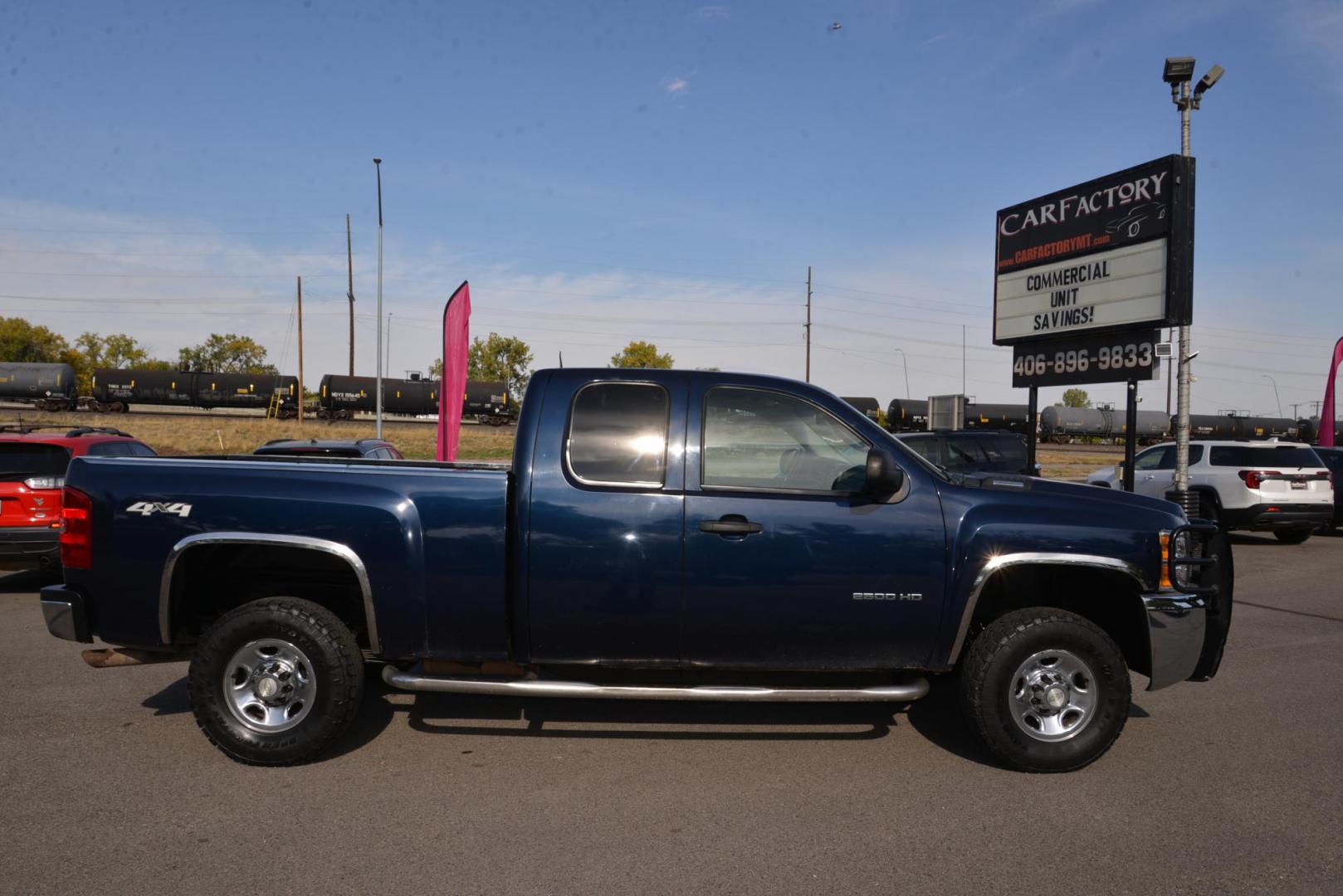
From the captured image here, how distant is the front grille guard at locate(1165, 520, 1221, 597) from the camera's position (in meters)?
4.44

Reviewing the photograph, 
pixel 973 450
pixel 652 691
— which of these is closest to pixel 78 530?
pixel 652 691

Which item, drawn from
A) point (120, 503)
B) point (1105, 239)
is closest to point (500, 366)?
point (1105, 239)

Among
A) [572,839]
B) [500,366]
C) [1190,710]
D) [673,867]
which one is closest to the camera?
[673,867]

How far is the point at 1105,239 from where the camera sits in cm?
1461

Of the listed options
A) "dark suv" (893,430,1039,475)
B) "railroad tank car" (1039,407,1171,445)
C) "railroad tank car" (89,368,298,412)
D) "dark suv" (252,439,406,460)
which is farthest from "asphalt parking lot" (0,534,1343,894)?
"railroad tank car" (1039,407,1171,445)

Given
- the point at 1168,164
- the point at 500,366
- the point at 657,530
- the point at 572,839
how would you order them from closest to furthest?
1. the point at 572,839
2. the point at 657,530
3. the point at 1168,164
4. the point at 500,366

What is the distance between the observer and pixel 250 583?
488 centimetres

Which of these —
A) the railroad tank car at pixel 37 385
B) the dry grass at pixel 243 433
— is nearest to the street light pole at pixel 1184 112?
the dry grass at pixel 243 433

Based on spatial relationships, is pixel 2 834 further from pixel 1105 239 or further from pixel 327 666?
pixel 1105 239

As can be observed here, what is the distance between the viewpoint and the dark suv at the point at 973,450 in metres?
14.8

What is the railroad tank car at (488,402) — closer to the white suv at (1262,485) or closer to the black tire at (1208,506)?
Answer: the white suv at (1262,485)

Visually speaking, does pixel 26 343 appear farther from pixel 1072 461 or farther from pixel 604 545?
pixel 604 545

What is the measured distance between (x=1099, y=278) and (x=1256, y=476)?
4.05 meters

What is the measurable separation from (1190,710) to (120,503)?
6.26m
